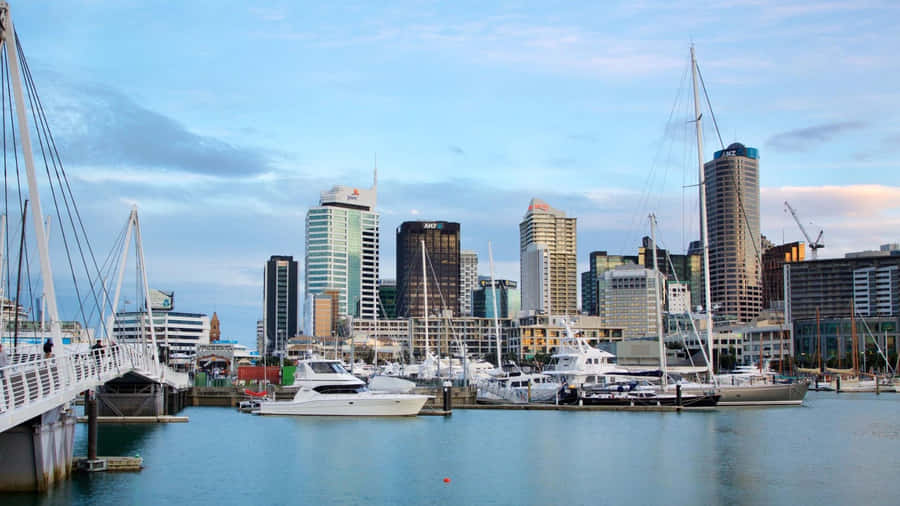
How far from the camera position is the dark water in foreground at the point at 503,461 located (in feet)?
129

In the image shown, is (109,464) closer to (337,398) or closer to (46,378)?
(46,378)

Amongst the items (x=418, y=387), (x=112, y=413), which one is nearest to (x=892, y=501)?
(x=112, y=413)

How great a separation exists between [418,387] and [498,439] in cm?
3582

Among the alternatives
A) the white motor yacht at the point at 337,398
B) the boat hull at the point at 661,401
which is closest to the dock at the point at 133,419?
the white motor yacht at the point at 337,398

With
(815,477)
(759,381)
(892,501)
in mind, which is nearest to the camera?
(892,501)

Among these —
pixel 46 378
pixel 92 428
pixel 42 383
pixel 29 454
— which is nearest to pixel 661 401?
pixel 92 428

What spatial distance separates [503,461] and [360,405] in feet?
80.4

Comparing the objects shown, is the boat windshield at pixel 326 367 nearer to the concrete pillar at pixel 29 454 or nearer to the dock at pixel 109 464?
the dock at pixel 109 464

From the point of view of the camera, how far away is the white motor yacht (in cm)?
7250

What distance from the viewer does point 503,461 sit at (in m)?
50.2

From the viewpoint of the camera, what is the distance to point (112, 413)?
6862cm

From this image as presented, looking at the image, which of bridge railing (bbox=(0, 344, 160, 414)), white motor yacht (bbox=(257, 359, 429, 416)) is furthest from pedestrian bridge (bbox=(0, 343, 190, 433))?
white motor yacht (bbox=(257, 359, 429, 416))

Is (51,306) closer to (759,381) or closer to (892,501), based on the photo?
(892,501)

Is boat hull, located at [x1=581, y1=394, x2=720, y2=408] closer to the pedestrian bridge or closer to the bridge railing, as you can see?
the pedestrian bridge
